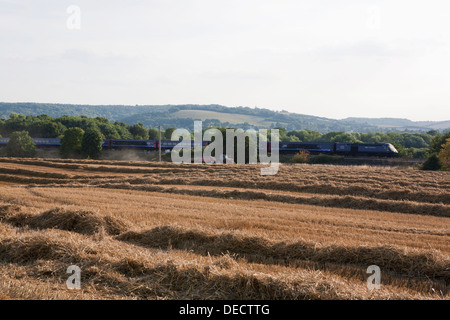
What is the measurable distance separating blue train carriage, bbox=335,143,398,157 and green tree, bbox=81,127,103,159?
4261 cm

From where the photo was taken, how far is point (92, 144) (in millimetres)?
76625

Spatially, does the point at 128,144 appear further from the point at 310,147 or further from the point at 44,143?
the point at 310,147

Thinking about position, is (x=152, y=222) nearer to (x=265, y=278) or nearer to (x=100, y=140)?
(x=265, y=278)

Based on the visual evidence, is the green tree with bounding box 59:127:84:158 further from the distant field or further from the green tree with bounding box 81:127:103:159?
the distant field

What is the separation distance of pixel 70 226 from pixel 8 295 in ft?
18.6

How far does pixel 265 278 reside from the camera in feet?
21.4

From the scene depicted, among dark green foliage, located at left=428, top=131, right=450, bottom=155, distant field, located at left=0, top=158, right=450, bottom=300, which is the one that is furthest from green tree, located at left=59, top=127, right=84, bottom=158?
distant field, located at left=0, top=158, right=450, bottom=300

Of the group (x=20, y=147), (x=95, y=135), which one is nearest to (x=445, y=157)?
(x=95, y=135)

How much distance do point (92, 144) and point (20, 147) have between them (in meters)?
12.3

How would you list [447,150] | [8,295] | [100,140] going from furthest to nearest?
[100,140] < [447,150] < [8,295]

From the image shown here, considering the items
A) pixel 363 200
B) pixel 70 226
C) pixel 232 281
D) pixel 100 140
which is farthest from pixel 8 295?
pixel 100 140

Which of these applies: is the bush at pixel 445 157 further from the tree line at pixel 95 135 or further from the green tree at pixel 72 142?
the green tree at pixel 72 142

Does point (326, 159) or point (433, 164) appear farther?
point (326, 159)

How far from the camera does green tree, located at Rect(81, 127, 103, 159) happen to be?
76188mm
